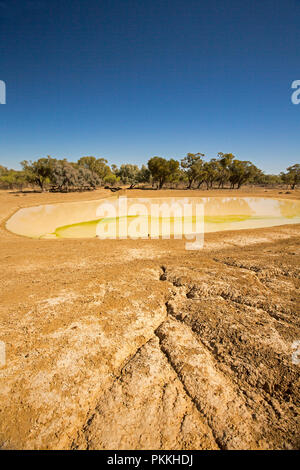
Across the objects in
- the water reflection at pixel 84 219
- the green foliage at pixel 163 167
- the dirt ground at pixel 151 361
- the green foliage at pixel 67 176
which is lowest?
the dirt ground at pixel 151 361

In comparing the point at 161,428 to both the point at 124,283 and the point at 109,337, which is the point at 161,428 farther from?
the point at 124,283

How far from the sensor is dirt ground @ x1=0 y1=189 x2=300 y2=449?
88.9 inches

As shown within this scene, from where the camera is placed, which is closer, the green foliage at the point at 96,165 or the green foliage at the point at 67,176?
the green foliage at the point at 67,176

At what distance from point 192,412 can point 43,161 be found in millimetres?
53837

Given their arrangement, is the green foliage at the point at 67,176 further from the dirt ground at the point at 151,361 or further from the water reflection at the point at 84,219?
the dirt ground at the point at 151,361

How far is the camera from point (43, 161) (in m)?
45.2

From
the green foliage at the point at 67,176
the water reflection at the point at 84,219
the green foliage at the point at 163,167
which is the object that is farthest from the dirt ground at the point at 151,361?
the green foliage at the point at 163,167

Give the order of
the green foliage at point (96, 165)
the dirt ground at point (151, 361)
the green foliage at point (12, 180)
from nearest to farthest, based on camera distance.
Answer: the dirt ground at point (151, 361)
the green foliage at point (12, 180)
the green foliage at point (96, 165)

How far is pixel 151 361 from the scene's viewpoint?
3174 millimetres

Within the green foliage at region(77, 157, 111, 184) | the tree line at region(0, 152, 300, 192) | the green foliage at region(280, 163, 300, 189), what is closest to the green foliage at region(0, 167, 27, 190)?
the tree line at region(0, 152, 300, 192)

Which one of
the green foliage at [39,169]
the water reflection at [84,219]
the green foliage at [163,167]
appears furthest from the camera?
the green foliage at [163,167]

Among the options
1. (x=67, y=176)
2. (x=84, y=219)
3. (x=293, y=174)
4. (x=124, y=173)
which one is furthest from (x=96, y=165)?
(x=293, y=174)

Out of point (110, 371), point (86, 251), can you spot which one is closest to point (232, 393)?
point (110, 371)

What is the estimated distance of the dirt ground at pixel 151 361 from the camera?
2.26m
